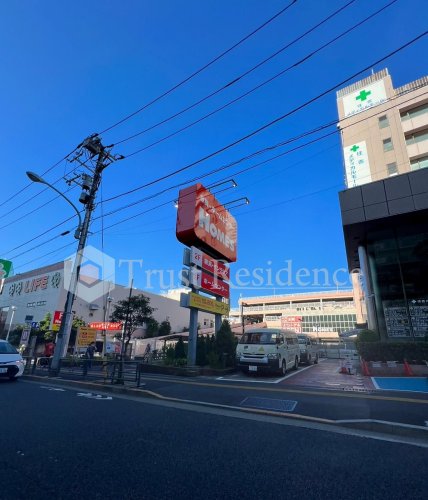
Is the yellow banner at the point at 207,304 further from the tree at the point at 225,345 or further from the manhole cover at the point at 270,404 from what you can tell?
the manhole cover at the point at 270,404

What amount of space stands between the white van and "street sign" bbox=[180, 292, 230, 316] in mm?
3388

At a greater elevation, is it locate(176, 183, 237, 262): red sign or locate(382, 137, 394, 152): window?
locate(382, 137, 394, 152): window

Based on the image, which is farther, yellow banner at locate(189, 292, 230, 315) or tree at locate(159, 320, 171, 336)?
tree at locate(159, 320, 171, 336)

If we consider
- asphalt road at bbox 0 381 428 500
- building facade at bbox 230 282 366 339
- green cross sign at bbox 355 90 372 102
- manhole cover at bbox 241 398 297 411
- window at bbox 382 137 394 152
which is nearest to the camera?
asphalt road at bbox 0 381 428 500

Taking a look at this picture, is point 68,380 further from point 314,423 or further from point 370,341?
point 370,341

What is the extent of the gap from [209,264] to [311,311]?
5902 centimetres

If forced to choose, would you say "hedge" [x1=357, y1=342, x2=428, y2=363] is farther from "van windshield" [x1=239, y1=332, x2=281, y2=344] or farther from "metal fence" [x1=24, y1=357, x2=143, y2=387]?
"metal fence" [x1=24, y1=357, x2=143, y2=387]

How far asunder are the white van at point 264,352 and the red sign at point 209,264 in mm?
4997

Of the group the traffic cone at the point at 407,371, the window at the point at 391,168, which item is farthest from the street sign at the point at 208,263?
the window at the point at 391,168

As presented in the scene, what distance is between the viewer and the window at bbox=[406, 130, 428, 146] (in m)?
28.9

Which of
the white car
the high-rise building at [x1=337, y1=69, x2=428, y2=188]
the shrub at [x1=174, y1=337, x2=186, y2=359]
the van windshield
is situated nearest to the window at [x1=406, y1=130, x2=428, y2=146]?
the high-rise building at [x1=337, y1=69, x2=428, y2=188]

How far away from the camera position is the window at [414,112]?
28691 mm

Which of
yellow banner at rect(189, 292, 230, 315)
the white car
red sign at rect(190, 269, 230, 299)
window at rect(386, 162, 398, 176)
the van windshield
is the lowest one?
the white car

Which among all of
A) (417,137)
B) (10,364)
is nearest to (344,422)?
(10,364)
